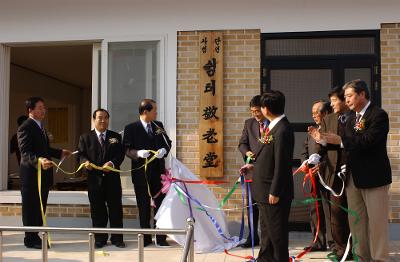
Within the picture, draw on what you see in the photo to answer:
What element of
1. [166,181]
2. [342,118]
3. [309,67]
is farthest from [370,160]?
[166,181]

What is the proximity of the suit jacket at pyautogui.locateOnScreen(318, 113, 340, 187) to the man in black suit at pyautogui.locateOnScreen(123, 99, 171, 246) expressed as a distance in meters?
1.74

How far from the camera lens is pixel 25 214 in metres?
5.24

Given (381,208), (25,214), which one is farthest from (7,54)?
(381,208)

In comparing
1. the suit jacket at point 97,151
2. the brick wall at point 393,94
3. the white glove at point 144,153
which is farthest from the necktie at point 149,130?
the brick wall at point 393,94

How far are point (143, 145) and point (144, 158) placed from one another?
0.48 feet

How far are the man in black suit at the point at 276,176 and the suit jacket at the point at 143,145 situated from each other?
181cm

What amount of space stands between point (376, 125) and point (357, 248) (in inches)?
45.8

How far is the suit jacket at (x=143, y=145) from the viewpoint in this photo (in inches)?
210

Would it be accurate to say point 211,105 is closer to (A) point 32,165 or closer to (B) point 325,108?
(B) point 325,108

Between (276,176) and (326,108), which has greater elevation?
(326,108)

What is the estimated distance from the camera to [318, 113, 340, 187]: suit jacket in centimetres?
452

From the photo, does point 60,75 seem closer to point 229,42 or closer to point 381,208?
point 229,42

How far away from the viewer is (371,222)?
13.1 ft

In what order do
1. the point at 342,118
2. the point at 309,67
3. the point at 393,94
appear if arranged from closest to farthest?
the point at 342,118, the point at 393,94, the point at 309,67
